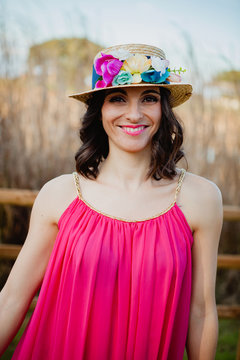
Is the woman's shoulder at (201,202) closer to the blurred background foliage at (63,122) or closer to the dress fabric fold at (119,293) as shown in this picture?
the dress fabric fold at (119,293)

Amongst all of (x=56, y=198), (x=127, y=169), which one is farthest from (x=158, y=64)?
(x=56, y=198)

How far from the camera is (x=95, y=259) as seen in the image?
146 centimetres

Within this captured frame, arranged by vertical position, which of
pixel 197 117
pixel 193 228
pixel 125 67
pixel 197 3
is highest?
pixel 197 3

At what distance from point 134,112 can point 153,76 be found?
174mm

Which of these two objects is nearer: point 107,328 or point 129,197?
point 107,328

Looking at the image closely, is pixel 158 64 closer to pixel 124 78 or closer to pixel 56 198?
pixel 124 78

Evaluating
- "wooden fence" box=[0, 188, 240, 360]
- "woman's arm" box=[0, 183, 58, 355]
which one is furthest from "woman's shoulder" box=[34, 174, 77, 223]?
"wooden fence" box=[0, 188, 240, 360]

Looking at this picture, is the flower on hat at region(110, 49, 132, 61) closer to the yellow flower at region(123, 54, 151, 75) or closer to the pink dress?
the yellow flower at region(123, 54, 151, 75)

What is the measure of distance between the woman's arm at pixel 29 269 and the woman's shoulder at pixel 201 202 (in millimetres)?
599

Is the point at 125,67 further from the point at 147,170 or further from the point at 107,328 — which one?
the point at 107,328

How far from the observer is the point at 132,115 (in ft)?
5.09

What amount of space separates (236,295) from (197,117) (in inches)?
74.0

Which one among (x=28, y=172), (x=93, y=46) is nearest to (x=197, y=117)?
(x=93, y=46)

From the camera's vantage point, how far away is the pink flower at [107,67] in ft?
5.06
